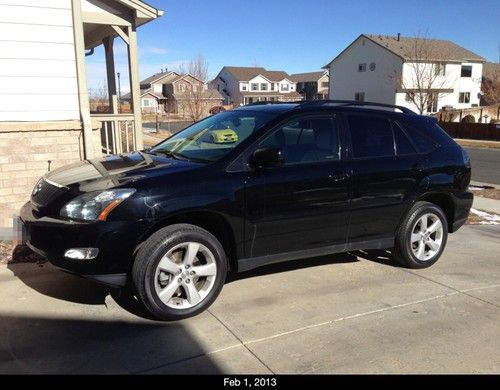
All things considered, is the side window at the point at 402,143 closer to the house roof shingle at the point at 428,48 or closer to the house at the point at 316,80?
the house roof shingle at the point at 428,48

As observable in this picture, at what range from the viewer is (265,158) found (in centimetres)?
418

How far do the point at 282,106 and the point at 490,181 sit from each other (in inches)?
456

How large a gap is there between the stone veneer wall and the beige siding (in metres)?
0.19

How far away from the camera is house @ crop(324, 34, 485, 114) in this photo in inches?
1813

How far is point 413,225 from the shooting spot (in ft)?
17.3

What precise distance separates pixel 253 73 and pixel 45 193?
81.7m

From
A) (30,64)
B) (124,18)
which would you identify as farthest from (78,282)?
(124,18)

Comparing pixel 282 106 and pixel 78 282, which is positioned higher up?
pixel 282 106

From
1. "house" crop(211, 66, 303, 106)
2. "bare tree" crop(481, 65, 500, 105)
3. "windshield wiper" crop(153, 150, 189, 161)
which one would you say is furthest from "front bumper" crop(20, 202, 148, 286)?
"house" crop(211, 66, 303, 106)

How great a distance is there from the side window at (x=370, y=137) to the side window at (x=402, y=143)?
7cm

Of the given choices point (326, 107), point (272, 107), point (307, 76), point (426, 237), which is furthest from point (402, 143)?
point (307, 76)

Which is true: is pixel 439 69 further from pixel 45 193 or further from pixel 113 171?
pixel 45 193

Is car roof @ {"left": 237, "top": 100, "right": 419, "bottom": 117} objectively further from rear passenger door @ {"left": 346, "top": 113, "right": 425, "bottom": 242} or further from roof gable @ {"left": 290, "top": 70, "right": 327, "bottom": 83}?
roof gable @ {"left": 290, "top": 70, "right": 327, "bottom": 83}
